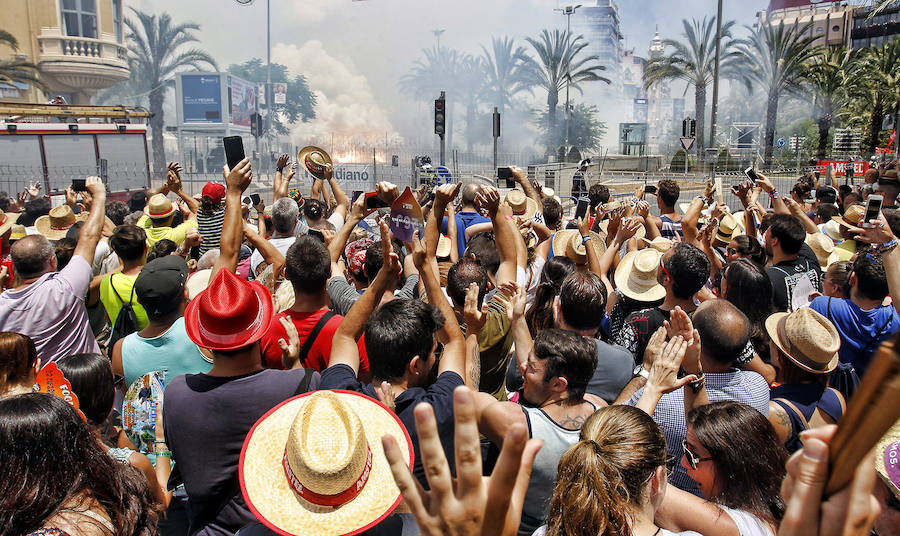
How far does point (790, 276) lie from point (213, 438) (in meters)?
4.39

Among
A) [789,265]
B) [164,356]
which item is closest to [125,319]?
[164,356]

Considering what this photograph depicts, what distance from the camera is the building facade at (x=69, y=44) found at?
4253 cm

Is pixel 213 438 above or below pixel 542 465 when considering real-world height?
above

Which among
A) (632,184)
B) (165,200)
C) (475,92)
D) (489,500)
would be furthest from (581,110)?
(489,500)

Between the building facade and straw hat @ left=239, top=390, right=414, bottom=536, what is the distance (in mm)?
47276

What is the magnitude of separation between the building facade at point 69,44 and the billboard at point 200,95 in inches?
295

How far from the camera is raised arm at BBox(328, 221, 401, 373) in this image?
2668 mm

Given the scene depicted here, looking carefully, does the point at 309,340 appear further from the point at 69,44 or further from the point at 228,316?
the point at 69,44

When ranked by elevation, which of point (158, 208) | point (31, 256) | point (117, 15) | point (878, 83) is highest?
point (117, 15)

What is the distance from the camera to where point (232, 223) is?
3580 mm

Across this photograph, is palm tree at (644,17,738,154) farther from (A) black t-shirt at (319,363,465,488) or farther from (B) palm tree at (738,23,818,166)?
(A) black t-shirt at (319,363,465,488)

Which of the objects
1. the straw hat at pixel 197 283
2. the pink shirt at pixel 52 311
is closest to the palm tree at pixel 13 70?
the straw hat at pixel 197 283

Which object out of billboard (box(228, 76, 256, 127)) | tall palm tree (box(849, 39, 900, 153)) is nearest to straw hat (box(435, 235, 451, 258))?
tall palm tree (box(849, 39, 900, 153))

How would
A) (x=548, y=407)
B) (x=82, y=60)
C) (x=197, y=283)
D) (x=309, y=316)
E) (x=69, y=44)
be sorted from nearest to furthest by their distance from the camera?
(x=548, y=407), (x=309, y=316), (x=197, y=283), (x=69, y=44), (x=82, y=60)
